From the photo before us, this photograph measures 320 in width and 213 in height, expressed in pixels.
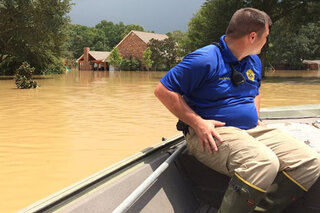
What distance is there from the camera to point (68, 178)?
4574mm

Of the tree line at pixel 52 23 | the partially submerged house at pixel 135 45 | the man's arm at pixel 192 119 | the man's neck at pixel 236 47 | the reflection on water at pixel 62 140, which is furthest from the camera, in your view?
the partially submerged house at pixel 135 45

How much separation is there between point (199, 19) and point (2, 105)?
32.7 meters

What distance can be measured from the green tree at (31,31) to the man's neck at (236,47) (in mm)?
20877

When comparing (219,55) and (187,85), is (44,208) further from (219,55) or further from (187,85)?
(219,55)

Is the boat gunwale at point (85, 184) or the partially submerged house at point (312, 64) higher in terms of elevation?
the partially submerged house at point (312, 64)

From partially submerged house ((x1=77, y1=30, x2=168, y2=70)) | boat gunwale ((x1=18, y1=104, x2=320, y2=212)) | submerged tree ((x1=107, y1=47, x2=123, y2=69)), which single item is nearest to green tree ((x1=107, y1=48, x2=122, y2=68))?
submerged tree ((x1=107, y1=47, x2=123, y2=69))

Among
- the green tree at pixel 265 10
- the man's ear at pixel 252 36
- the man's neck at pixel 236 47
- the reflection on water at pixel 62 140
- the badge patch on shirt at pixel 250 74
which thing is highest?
the green tree at pixel 265 10

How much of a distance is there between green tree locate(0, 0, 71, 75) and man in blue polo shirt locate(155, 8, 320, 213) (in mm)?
20914

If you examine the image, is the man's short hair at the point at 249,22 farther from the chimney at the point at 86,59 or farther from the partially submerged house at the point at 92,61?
the chimney at the point at 86,59

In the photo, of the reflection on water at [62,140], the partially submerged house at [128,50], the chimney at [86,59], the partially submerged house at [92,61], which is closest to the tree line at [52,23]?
the reflection on water at [62,140]

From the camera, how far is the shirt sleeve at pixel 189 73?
2238mm

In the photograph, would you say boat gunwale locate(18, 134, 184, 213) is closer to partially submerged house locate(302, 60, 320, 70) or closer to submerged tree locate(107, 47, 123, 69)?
submerged tree locate(107, 47, 123, 69)

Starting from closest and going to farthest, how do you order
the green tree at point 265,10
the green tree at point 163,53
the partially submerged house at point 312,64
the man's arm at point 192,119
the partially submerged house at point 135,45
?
1. the man's arm at point 192,119
2. the green tree at point 265,10
3. the green tree at point 163,53
4. the partially submerged house at point 135,45
5. the partially submerged house at point 312,64

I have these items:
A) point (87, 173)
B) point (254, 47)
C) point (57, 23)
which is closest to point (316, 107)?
point (254, 47)
